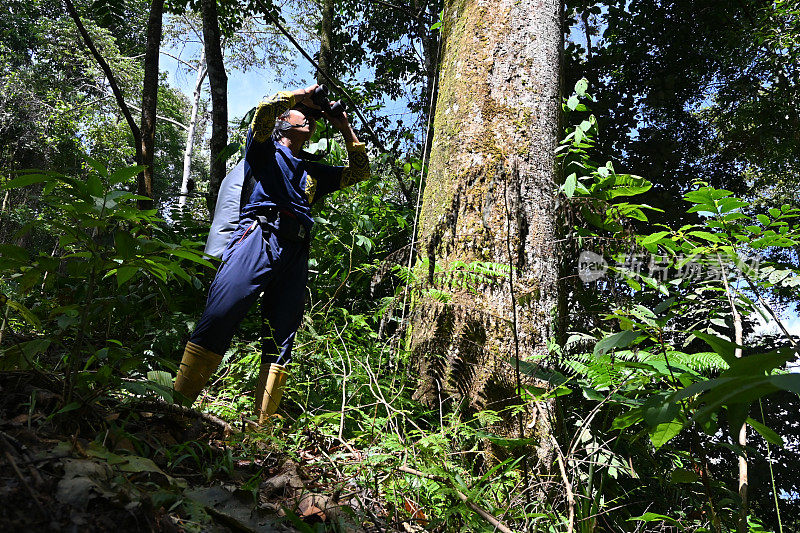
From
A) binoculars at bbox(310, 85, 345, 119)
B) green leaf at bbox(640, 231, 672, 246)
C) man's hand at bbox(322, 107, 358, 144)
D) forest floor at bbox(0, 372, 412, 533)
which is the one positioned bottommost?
forest floor at bbox(0, 372, 412, 533)

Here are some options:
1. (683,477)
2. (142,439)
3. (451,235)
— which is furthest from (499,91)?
(142,439)

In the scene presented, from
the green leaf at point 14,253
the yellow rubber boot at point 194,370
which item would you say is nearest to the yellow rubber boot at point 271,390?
the yellow rubber boot at point 194,370

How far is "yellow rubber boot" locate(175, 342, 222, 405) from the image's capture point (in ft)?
7.22

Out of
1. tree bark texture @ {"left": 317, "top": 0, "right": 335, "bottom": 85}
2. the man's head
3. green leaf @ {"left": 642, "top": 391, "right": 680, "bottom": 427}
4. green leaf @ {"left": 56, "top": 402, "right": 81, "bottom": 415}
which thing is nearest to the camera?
green leaf @ {"left": 642, "top": 391, "right": 680, "bottom": 427}

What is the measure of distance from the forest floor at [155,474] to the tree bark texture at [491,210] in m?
0.69

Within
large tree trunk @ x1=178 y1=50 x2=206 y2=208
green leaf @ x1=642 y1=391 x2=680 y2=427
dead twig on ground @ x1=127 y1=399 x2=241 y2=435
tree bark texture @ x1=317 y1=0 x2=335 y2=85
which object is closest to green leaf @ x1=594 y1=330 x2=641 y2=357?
green leaf @ x1=642 y1=391 x2=680 y2=427

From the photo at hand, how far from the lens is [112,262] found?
4.45ft

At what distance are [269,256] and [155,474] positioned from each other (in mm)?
1337

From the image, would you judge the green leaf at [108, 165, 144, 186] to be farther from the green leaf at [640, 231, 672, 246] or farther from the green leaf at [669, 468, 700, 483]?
the green leaf at [640, 231, 672, 246]

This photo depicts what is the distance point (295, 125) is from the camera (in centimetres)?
286

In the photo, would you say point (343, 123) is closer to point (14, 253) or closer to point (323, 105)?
point (323, 105)

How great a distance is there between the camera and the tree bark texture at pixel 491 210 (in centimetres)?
219

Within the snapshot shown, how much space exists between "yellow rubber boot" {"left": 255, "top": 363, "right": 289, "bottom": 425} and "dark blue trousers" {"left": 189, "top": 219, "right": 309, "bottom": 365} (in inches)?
3.0

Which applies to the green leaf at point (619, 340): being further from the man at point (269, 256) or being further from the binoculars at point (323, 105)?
the binoculars at point (323, 105)
